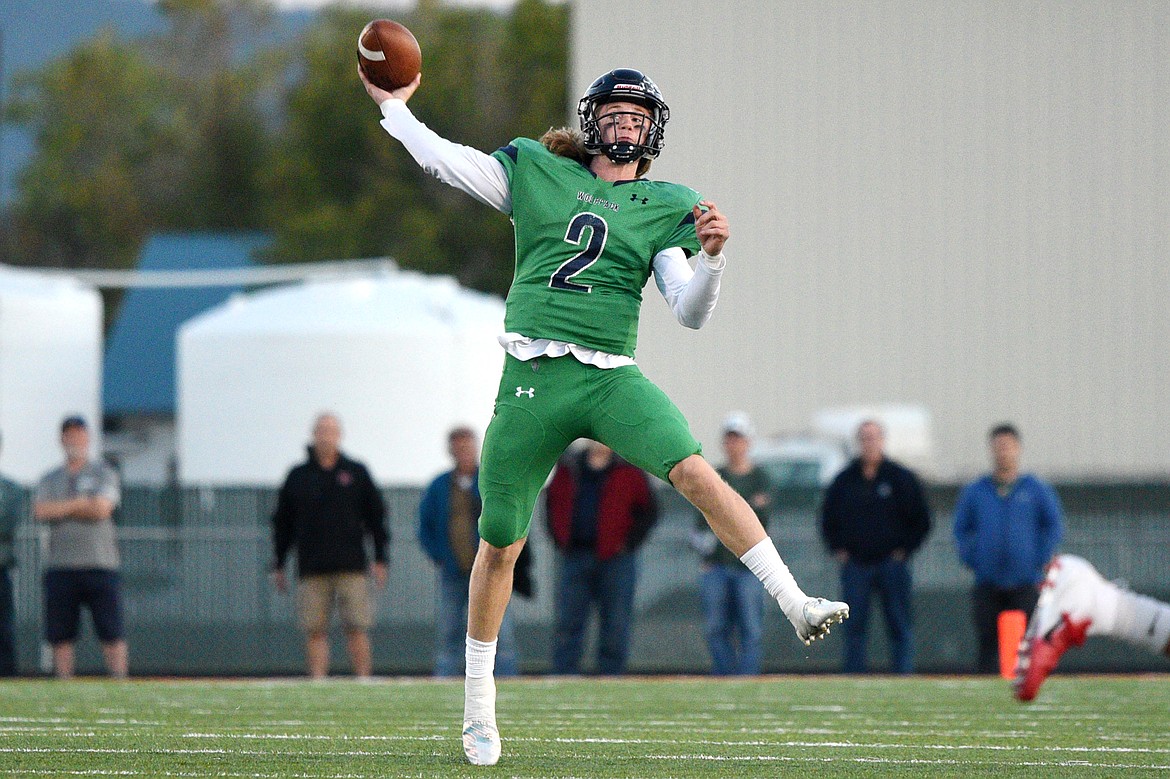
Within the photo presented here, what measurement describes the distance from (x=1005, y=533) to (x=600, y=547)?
2.62m

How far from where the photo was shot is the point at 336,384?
18500mm

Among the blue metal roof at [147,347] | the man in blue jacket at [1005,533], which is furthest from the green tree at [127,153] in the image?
the man in blue jacket at [1005,533]

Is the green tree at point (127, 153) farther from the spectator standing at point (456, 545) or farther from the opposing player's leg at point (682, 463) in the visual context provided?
the opposing player's leg at point (682, 463)

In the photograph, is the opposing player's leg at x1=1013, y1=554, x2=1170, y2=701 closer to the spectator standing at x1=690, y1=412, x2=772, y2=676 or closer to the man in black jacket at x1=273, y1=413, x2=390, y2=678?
the spectator standing at x1=690, y1=412, x2=772, y2=676

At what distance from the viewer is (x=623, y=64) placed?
78.6 feet

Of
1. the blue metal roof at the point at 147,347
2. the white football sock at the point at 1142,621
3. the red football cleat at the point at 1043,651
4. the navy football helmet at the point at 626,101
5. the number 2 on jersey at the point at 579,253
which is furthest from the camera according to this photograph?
the blue metal roof at the point at 147,347

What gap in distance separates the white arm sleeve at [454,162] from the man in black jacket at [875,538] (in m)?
7.04

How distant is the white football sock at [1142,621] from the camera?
6.50 meters

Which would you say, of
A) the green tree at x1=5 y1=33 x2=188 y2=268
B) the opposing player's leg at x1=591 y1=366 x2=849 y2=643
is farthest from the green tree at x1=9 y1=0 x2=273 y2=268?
the opposing player's leg at x1=591 y1=366 x2=849 y2=643

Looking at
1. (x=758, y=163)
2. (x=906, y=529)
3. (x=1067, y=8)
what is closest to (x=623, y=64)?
(x=758, y=163)

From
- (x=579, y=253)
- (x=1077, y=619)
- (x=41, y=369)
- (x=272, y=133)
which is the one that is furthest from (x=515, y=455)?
(x=272, y=133)

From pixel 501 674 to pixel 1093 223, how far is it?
15250 millimetres

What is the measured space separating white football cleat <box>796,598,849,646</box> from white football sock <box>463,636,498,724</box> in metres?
0.96

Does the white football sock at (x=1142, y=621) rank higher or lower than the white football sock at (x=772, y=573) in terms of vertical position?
lower
